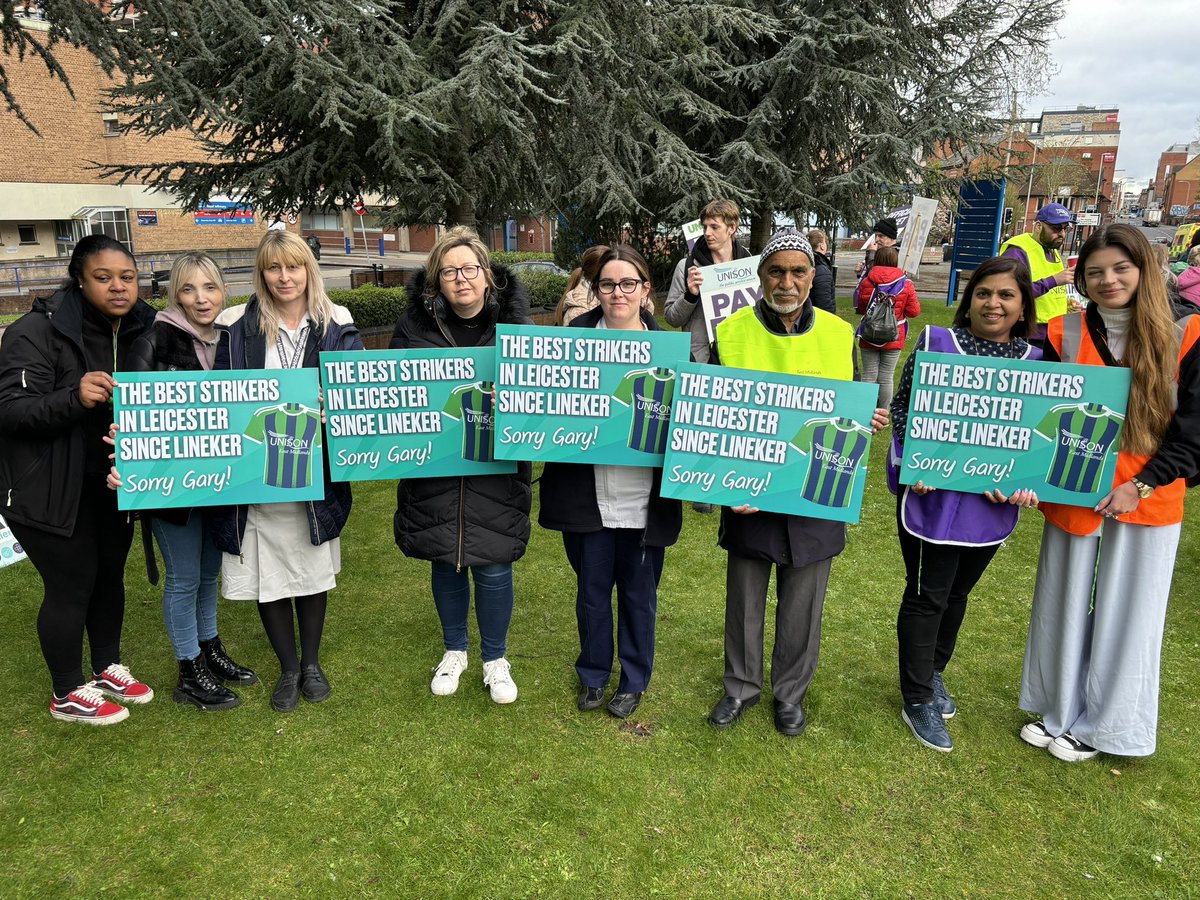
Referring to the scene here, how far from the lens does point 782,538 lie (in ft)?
10.6

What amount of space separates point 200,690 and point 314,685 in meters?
0.53

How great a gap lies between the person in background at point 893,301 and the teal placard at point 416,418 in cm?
536

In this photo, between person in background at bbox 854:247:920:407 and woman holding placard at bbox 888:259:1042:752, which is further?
person in background at bbox 854:247:920:407

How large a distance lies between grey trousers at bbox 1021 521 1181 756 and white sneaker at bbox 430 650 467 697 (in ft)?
8.92

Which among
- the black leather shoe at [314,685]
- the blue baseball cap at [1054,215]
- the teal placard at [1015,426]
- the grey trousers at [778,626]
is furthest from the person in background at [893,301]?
the black leather shoe at [314,685]

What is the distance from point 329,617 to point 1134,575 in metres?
4.14

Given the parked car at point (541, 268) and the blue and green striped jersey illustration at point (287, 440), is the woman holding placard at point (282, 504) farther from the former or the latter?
the parked car at point (541, 268)

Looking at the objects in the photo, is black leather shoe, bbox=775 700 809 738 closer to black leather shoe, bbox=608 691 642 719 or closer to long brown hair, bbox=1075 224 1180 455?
black leather shoe, bbox=608 691 642 719

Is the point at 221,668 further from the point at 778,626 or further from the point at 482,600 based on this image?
the point at 778,626

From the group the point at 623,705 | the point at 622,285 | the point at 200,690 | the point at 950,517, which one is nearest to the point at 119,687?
the point at 200,690

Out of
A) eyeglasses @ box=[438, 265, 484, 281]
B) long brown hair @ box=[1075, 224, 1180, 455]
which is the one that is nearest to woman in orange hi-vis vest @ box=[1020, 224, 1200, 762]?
long brown hair @ box=[1075, 224, 1180, 455]

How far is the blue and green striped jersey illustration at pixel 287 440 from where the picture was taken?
3.28 meters

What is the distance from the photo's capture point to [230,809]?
3.03 m

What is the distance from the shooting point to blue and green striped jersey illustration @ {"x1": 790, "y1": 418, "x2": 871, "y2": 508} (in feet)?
10.1
